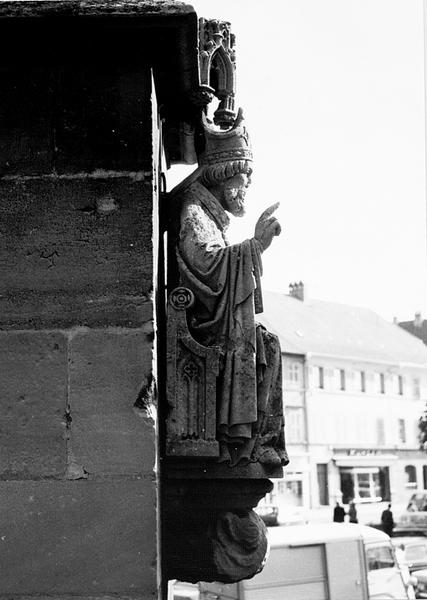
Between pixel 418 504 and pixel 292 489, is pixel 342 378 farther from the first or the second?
pixel 418 504

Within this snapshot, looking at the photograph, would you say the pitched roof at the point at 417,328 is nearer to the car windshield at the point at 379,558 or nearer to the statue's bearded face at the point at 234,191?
the car windshield at the point at 379,558

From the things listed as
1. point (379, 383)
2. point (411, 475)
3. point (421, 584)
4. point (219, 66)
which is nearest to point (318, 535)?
point (421, 584)

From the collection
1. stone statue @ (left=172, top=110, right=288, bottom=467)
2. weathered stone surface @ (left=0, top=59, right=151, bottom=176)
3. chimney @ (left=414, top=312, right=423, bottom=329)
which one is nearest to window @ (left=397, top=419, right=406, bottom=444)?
chimney @ (left=414, top=312, right=423, bottom=329)

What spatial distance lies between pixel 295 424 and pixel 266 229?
43077 mm

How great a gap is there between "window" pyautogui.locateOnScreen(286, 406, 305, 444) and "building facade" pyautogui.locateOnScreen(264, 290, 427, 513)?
50mm

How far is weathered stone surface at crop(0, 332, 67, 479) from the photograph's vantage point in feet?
12.0

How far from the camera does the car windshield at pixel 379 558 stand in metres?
11.2

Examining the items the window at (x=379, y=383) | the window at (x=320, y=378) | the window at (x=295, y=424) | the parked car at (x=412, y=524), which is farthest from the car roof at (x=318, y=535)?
the window at (x=379, y=383)

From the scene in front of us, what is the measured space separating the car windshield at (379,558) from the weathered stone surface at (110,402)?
819 cm

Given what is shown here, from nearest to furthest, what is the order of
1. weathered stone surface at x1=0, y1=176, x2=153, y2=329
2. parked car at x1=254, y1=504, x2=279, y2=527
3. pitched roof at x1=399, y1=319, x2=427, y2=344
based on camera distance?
weathered stone surface at x1=0, y1=176, x2=153, y2=329
parked car at x1=254, y1=504, x2=279, y2=527
pitched roof at x1=399, y1=319, x2=427, y2=344

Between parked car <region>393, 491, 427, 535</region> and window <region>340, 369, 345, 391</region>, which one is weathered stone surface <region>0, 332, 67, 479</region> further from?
window <region>340, 369, 345, 391</region>

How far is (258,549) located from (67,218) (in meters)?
1.69

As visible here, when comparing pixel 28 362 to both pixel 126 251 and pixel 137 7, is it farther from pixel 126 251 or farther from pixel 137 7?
pixel 137 7

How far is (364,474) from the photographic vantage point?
49.1 meters
